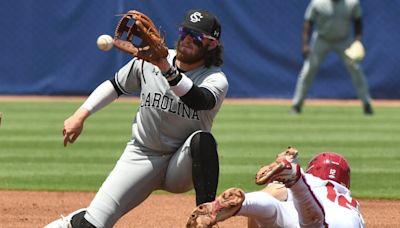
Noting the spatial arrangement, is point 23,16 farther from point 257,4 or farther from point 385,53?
point 385,53

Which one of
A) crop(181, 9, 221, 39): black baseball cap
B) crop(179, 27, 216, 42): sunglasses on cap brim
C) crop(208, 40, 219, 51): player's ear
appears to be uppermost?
crop(181, 9, 221, 39): black baseball cap

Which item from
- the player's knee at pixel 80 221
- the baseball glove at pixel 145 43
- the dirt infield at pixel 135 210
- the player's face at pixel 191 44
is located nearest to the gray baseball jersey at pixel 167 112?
the player's face at pixel 191 44

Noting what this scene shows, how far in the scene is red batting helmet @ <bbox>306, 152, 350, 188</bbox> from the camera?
5434 millimetres

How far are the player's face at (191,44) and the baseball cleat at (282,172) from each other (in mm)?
986

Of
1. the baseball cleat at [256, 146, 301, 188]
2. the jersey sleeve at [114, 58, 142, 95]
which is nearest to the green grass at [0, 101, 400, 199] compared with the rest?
the jersey sleeve at [114, 58, 142, 95]

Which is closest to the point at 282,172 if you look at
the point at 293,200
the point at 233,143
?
the point at 293,200

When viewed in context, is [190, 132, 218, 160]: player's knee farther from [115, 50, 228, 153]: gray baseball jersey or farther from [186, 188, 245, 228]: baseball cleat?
[186, 188, 245, 228]: baseball cleat

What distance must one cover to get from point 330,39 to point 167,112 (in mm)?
9408

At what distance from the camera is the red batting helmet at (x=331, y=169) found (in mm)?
5434

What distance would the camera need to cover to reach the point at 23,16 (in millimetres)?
18172

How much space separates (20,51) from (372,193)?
438 inches

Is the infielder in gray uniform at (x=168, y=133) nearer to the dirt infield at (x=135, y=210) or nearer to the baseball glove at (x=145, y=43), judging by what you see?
the baseball glove at (x=145, y=43)

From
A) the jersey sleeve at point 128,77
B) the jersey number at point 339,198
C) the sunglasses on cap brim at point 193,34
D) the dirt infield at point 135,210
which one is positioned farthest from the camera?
the dirt infield at point 135,210

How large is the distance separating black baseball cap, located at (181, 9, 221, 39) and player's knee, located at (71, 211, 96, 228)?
47.4 inches
